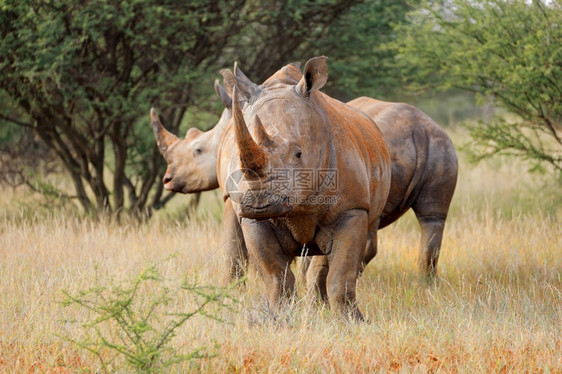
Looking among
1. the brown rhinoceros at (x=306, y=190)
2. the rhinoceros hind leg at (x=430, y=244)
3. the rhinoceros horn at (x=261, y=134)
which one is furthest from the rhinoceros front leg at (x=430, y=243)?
the rhinoceros horn at (x=261, y=134)

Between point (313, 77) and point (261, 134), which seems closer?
point (261, 134)

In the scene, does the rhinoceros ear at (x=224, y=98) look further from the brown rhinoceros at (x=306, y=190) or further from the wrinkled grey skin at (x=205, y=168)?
the brown rhinoceros at (x=306, y=190)

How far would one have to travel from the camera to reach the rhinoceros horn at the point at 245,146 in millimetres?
4129

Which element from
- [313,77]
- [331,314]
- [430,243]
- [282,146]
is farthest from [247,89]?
[430,243]

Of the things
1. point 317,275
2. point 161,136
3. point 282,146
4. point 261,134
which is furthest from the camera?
point 161,136

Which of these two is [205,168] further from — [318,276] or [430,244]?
[430,244]

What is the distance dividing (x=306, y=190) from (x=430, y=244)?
2.48 metres

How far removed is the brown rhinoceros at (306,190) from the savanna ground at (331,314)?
28 cm

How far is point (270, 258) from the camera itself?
4.94 metres

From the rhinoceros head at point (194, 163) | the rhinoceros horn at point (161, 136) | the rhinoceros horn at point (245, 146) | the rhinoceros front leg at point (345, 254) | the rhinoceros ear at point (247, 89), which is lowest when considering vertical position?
the rhinoceros front leg at point (345, 254)

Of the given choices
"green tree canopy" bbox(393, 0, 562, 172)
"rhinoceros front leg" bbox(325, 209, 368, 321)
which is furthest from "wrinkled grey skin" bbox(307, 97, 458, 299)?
"green tree canopy" bbox(393, 0, 562, 172)

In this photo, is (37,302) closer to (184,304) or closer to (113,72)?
(184,304)

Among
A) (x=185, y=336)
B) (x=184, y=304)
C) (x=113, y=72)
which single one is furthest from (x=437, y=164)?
(x=113, y=72)

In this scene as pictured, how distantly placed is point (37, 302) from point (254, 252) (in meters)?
1.48
